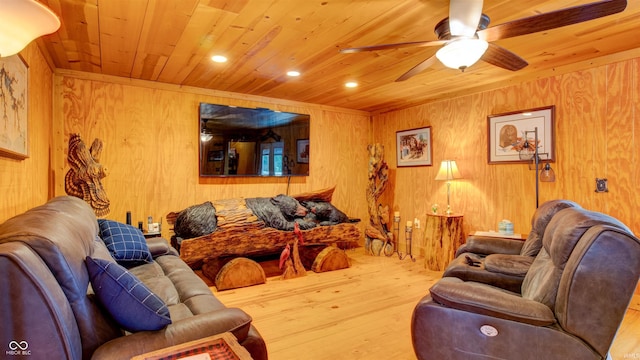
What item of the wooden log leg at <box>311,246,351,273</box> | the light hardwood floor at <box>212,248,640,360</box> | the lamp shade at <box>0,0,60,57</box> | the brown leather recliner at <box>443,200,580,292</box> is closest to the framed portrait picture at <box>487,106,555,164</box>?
the brown leather recliner at <box>443,200,580,292</box>

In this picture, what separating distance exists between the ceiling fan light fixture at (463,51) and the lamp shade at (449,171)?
2403 millimetres

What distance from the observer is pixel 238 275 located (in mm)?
3574

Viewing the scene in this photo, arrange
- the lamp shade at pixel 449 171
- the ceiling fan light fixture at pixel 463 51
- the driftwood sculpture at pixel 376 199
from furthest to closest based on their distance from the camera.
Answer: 1. the driftwood sculpture at pixel 376 199
2. the lamp shade at pixel 449 171
3. the ceiling fan light fixture at pixel 463 51

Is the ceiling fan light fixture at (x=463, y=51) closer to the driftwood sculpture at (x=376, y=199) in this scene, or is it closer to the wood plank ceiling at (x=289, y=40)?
the wood plank ceiling at (x=289, y=40)

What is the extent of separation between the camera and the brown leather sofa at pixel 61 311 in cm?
96

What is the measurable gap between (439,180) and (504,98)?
131cm

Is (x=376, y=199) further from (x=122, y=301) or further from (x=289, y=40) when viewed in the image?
(x=122, y=301)

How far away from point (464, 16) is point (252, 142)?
3.21 m

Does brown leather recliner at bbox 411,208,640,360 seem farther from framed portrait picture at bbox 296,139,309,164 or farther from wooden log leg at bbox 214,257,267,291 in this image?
framed portrait picture at bbox 296,139,309,164

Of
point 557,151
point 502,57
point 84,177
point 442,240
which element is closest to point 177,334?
point 502,57

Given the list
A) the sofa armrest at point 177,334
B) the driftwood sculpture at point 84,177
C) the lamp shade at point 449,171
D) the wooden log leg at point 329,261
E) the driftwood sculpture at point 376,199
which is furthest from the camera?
the driftwood sculpture at point 376,199

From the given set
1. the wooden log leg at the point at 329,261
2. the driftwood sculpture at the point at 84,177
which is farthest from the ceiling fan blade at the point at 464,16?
the driftwood sculpture at the point at 84,177

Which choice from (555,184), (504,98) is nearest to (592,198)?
(555,184)

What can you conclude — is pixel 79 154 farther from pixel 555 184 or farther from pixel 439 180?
pixel 555 184
